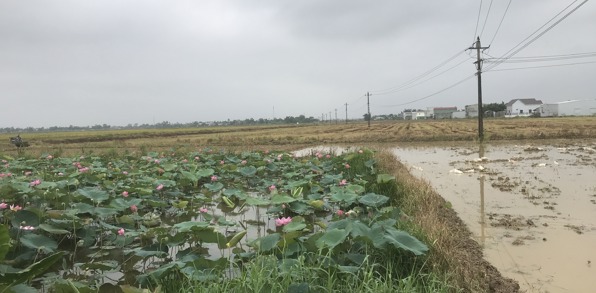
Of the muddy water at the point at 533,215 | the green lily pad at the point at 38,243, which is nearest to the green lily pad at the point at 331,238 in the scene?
the muddy water at the point at 533,215

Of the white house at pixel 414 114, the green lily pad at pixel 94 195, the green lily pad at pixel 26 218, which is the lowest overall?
the green lily pad at pixel 26 218

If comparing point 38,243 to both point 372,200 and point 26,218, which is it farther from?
point 372,200

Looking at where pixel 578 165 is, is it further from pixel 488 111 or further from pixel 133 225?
pixel 488 111

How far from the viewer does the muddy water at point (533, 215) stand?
3705 millimetres

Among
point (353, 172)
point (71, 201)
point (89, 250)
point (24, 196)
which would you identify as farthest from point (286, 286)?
point (353, 172)

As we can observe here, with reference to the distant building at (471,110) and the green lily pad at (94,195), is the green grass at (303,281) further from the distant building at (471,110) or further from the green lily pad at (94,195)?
the distant building at (471,110)

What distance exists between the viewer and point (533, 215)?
5.82m

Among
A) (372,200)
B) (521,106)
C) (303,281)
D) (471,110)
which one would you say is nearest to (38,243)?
(303,281)

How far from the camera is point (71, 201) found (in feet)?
15.1

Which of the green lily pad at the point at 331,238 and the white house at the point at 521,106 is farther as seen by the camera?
the white house at the point at 521,106

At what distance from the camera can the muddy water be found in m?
3.71

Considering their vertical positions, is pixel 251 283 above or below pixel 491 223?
above

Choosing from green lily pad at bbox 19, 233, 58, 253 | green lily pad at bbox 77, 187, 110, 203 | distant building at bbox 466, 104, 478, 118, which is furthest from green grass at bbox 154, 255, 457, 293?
distant building at bbox 466, 104, 478, 118

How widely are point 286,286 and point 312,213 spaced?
9.51 ft
